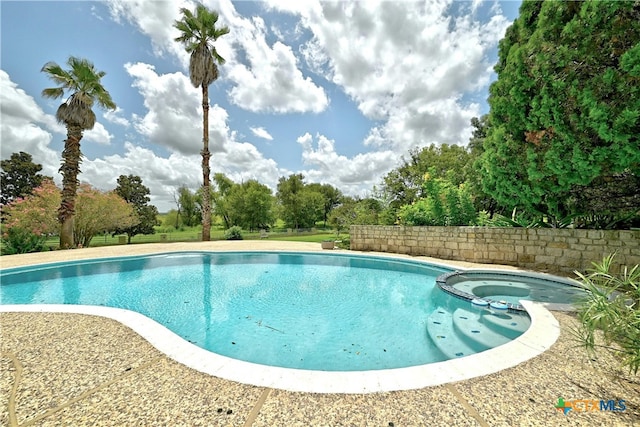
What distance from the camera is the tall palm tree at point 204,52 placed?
16734 millimetres

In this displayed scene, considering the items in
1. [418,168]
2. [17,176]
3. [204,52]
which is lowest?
[418,168]

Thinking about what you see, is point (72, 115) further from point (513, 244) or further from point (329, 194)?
point (329, 194)

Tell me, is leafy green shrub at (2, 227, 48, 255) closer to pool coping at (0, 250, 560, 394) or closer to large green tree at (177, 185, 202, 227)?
pool coping at (0, 250, 560, 394)

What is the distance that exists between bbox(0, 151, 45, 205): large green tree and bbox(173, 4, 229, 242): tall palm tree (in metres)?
29.0

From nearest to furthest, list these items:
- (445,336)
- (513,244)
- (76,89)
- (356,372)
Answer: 1. (356,372)
2. (445,336)
3. (513,244)
4. (76,89)

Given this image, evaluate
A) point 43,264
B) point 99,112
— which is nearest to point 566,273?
point 43,264

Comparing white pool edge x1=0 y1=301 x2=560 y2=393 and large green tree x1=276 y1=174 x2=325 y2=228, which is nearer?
white pool edge x1=0 y1=301 x2=560 y2=393

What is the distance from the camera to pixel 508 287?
7.04 metres

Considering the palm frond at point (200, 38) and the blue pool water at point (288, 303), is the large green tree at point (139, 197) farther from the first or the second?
the blue pool water at point (288, 303)

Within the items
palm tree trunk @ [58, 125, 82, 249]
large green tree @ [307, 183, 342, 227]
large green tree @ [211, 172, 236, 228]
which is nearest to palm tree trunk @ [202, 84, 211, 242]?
palm tree trunk @ [58, 125, 82, 249]

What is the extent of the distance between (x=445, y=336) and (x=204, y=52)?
71.2 ft

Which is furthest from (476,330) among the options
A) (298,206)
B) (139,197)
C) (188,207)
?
(188,207)

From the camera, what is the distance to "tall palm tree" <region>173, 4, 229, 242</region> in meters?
16.7

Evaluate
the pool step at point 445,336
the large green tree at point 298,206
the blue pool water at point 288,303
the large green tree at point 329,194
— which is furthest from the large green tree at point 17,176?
the pool step at point 445,336
